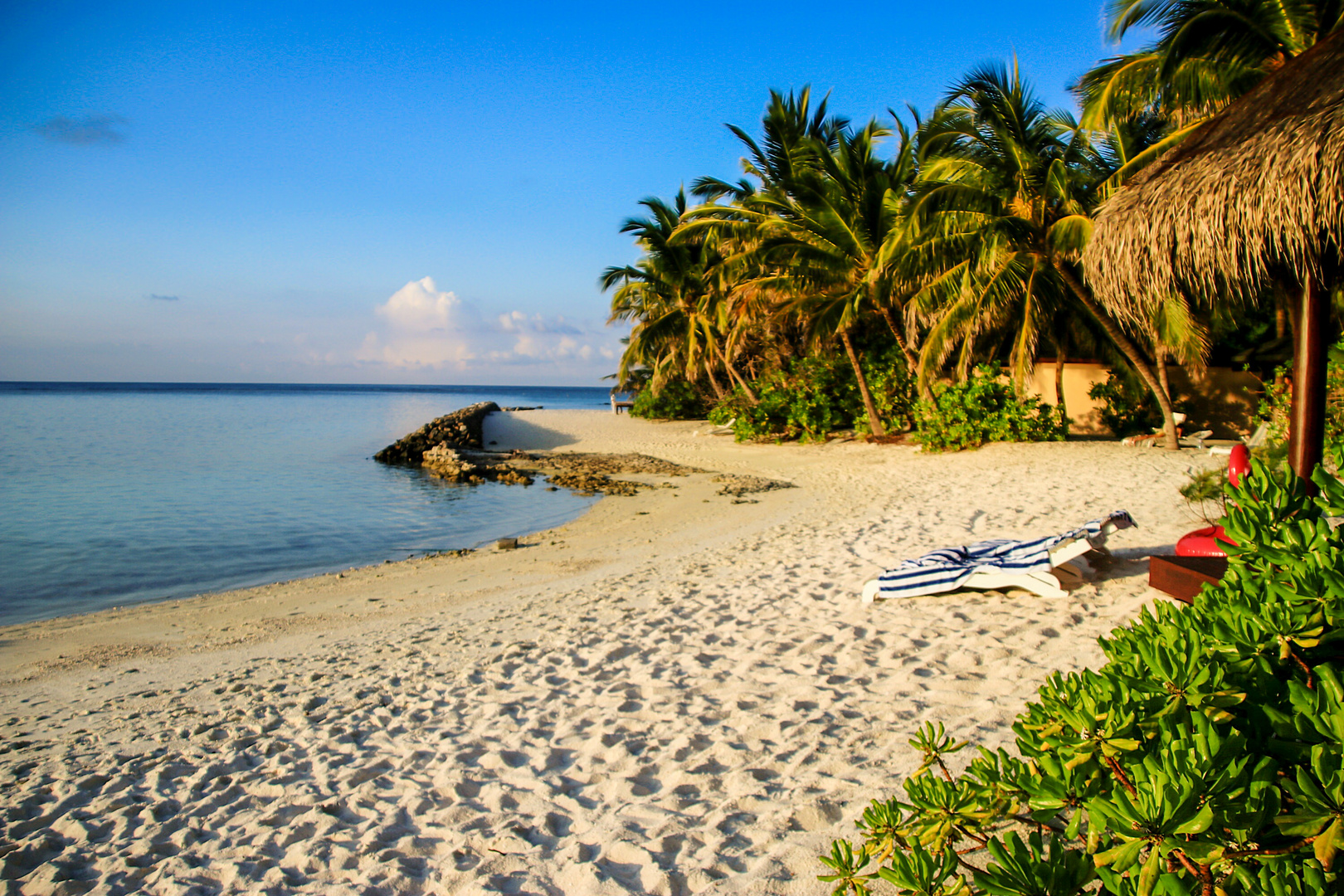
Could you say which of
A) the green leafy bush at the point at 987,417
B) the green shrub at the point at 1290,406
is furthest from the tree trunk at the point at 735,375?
the green shrub at the point at 1290,406

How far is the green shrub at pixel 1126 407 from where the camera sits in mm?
13734

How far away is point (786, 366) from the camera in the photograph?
21.7m

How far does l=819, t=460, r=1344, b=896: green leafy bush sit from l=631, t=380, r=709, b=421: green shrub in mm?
27077

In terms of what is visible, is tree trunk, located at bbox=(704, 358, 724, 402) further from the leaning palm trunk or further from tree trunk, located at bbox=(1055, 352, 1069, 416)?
the leaning palm trunk

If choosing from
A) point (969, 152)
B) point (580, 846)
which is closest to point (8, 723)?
point (580, 846)

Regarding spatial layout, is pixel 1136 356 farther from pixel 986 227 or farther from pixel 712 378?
pixel 712 378

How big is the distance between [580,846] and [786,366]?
64.4 feet

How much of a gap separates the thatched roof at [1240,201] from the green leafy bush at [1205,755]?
366 centimetres

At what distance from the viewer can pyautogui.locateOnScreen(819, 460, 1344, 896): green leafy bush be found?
4.06 ft

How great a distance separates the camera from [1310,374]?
4586 millimetres

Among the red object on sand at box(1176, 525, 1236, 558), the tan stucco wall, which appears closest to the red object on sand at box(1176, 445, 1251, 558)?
the red object on sand at box(1176, 525, 1236, 558)

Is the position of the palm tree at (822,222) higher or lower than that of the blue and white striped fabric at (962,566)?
higher

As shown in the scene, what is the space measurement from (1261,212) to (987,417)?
927 cm

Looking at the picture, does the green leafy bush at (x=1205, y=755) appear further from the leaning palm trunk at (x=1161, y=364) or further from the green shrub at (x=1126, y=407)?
the green shrub at (x=1126, y=407)
